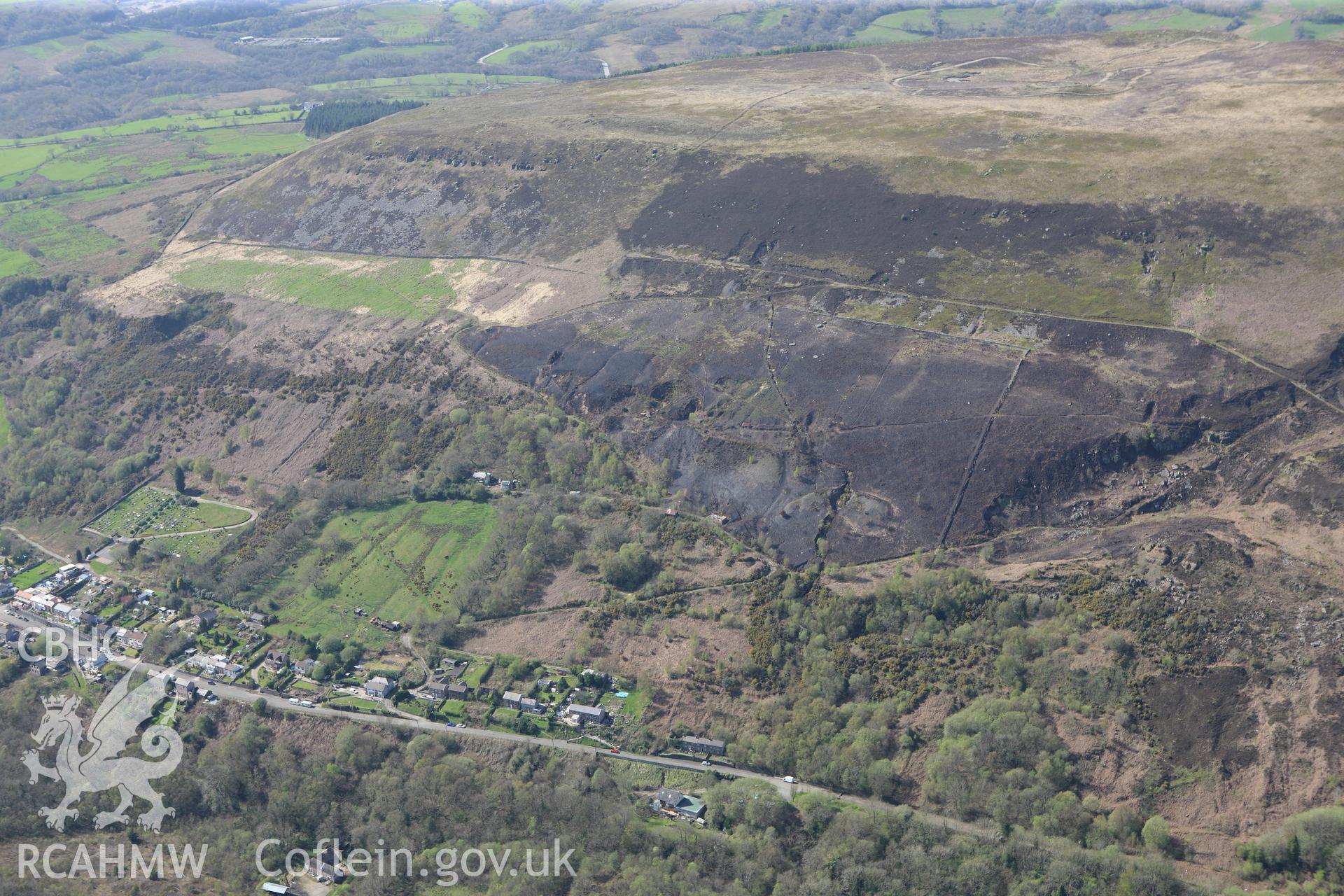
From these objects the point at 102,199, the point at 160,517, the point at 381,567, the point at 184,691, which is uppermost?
the point at 102,199

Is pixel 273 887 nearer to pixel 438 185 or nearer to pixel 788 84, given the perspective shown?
pixel 438 185

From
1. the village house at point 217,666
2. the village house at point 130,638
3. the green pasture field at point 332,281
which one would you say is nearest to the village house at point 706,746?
the village house at point 217,666

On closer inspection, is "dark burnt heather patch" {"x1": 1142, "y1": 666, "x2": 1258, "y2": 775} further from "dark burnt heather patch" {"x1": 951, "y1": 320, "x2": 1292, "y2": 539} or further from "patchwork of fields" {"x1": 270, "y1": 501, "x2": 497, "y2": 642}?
"patchwork of fields" {"x1": 270, "y1": 501, "x2": 497, "y2": 642}

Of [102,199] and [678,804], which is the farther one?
[102,199]

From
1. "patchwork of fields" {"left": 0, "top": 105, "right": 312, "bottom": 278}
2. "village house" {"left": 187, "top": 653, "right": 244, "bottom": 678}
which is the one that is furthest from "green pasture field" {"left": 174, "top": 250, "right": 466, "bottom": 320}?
"village house" {"left": 187, "top": 653, "right": 244, "bottom": 678}

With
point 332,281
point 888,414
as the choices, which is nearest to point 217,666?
point 888,414

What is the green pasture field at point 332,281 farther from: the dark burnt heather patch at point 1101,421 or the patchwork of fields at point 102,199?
the dark burnt heather patch at point 1101,421

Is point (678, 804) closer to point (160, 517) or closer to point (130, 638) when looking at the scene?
point (130, 638)
